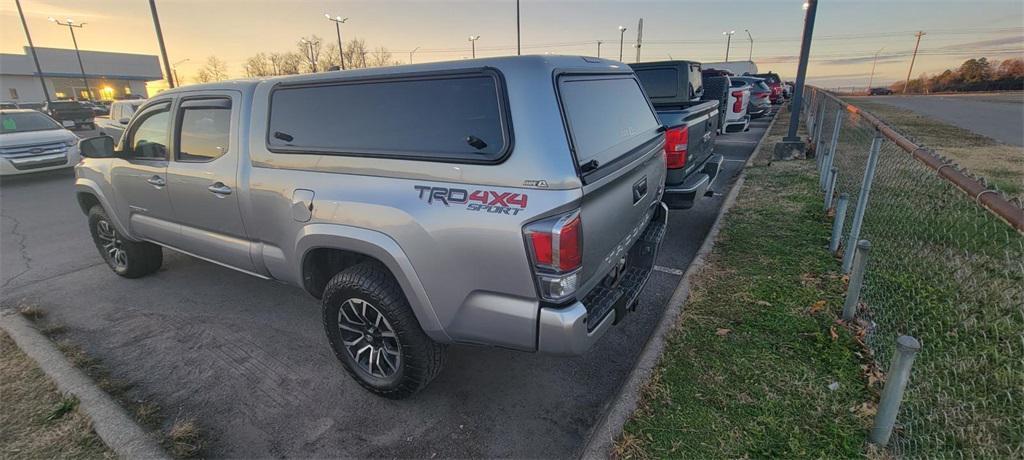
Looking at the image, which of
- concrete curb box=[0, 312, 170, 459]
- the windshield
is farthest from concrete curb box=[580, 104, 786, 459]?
the windshield

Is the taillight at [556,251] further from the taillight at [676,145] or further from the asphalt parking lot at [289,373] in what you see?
the taillight at [676,145]

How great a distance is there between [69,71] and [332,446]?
80.1 metres

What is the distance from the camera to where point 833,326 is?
3307mm

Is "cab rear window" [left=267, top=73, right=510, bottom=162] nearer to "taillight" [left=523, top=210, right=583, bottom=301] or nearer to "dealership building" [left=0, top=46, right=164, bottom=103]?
"taillight" [left=523, top=210, right=583, bottom=301]

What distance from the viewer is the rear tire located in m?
4.68

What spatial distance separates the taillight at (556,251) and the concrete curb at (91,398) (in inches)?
85.8

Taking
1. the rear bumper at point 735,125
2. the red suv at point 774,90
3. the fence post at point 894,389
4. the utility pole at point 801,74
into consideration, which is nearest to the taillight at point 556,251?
the fence post at point 894,389

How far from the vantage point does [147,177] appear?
397 centimetres

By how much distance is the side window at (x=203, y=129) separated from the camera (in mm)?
3389

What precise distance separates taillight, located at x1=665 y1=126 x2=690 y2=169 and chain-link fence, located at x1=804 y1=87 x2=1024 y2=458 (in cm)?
156

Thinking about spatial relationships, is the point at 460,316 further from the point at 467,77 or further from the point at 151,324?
the point at 151,324

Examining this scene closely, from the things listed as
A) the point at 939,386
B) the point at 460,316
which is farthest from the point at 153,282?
the point at 939,386

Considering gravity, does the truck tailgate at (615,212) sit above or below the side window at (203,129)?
below

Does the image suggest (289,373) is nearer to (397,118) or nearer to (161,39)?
(397,118)
